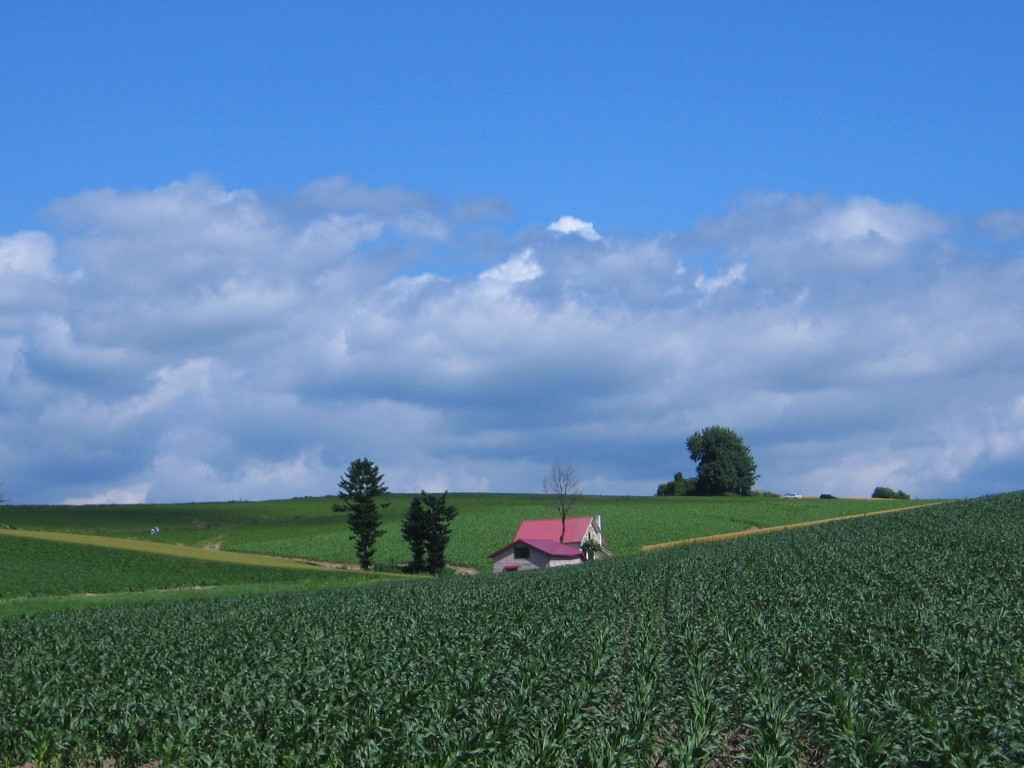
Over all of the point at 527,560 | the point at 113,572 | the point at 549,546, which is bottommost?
the point at 527,560

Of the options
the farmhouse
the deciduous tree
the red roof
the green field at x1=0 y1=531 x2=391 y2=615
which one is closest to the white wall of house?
the farmhouse

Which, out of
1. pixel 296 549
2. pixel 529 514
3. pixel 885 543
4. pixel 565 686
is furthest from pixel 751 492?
pixel 565 686

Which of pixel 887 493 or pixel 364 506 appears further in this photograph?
pixel 887 493

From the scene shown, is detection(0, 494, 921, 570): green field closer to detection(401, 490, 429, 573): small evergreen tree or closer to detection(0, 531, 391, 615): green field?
detection(401, 490, 429, 573): small evergreen tree

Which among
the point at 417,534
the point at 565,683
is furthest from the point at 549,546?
the point at 565,683

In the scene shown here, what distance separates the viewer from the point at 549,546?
3344 inches

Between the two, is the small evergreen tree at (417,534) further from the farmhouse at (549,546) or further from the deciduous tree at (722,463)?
the deciduous tree at (722,463)

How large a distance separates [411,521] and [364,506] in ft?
22.8

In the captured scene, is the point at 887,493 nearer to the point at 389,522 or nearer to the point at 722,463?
the point at 722,463

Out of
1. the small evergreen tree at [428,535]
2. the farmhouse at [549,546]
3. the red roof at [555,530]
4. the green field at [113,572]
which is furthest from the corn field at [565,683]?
the red roof at [555,530]

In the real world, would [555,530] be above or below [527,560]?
above

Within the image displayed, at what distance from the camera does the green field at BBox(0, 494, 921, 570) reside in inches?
3701

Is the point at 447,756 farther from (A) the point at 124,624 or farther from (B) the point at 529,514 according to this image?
(B) the point at 529,514

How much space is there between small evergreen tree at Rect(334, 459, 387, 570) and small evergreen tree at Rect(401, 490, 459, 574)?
4851 mm
